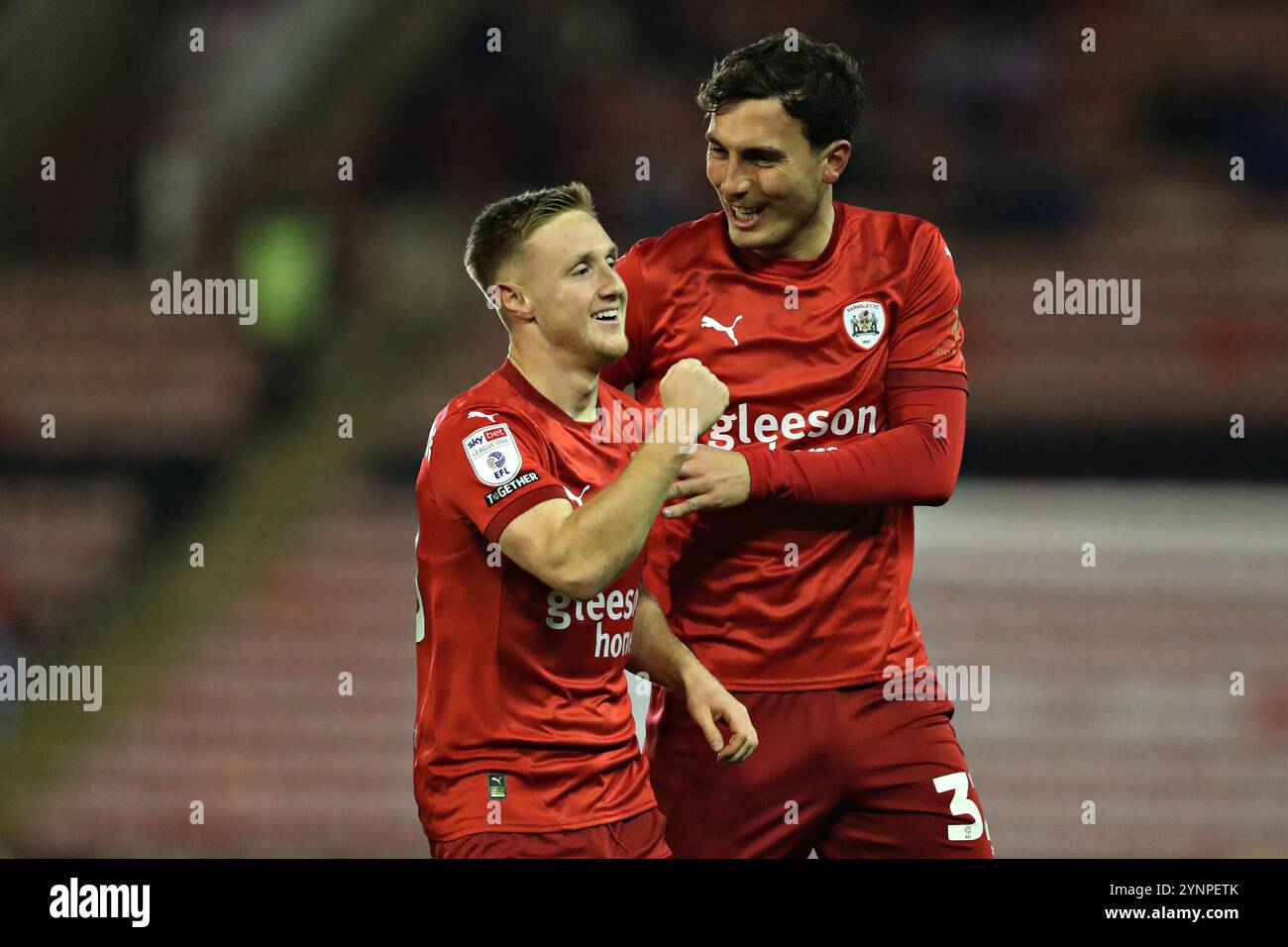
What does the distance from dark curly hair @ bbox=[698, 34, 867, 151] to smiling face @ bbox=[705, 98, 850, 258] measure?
0.02 m

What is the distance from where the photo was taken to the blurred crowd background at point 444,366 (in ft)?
27.6

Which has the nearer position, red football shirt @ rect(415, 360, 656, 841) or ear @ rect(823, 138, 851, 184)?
red football shirt @ rect(415, 360, 656, 841)

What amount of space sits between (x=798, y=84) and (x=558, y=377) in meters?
0.88

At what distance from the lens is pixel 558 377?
3352 millimetres

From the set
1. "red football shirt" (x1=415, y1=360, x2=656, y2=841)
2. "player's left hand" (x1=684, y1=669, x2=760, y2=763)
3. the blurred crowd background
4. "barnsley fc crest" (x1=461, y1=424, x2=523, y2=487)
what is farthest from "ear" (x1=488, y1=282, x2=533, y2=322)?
the blurred crowd background

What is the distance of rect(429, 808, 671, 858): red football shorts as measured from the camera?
311 cm

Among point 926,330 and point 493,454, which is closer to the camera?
point 493,454

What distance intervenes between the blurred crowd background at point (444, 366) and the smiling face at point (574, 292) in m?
5.35

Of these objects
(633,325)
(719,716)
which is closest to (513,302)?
(633,325)

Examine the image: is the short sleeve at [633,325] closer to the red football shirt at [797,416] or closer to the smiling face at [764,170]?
the red football shirt at [797,416]

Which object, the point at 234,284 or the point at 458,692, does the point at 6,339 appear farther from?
the point at 458,692

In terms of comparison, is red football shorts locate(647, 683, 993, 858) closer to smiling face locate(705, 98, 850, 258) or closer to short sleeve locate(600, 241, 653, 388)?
short sleeve locate(600, 241, 653, 388)

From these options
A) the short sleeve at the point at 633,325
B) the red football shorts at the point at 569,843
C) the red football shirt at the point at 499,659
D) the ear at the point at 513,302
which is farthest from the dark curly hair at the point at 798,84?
the red football shorts at the point at 569,843

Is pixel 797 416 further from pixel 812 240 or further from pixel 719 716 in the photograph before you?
pixel 719 716
